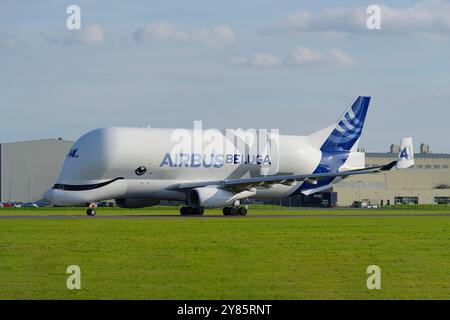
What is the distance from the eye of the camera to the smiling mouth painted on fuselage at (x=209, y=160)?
2494 inches

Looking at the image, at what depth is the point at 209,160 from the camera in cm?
6544

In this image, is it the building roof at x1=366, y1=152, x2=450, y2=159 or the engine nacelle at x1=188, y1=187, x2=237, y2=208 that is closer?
the engine nacelle at x1=188, y1=187, x2=237, y2=208

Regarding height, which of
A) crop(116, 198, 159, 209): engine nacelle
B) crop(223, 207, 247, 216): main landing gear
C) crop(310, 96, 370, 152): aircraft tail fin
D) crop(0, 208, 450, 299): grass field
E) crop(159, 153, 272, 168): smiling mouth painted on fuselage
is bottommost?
crop(0, 208, 450, 299): grass field

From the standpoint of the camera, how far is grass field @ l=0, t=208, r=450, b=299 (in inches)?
738

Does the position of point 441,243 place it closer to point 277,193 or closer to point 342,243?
point 342,243

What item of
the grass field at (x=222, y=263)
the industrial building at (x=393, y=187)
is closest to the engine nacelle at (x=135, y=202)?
the grass field at (x=222, y=263)

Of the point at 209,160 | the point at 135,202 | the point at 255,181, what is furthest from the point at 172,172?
the point at 255,181

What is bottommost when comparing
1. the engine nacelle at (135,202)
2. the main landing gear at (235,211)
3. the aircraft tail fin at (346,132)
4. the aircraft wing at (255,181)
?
the main landing gear at (235,211)

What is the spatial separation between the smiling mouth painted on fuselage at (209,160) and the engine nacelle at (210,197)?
230 centimetres

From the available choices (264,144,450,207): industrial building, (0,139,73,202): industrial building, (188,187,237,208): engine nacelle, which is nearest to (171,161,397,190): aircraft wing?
(188,187,237,208): engine nacelle

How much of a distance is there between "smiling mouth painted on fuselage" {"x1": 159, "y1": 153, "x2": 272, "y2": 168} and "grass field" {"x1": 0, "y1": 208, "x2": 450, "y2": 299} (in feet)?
79.8

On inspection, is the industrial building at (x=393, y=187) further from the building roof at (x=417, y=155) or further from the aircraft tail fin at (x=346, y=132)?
the aircraft tail fin at (x=346, y=132)

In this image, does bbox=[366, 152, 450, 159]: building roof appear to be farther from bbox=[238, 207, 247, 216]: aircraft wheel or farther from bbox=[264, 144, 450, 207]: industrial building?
bbox=[238, 207, 247, 216]: aircraft wheel
